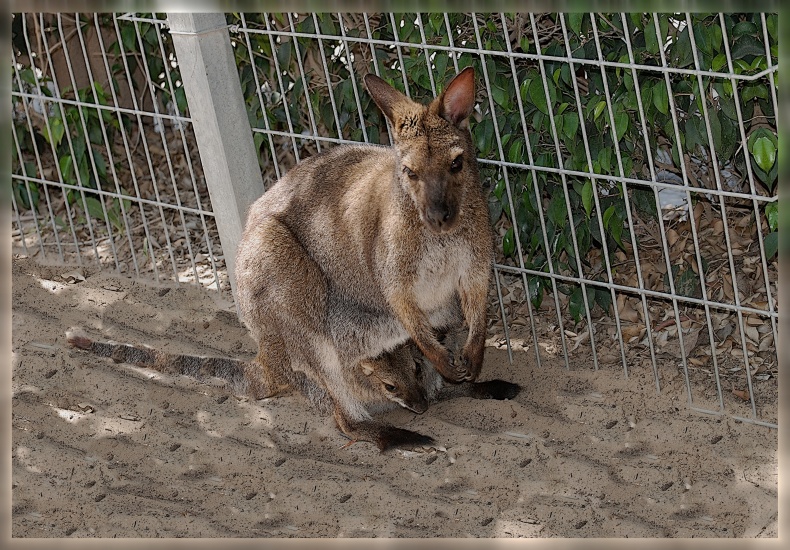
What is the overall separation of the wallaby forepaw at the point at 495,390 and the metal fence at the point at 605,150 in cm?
27

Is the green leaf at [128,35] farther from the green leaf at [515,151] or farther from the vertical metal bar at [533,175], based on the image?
the green leaf at [515,151]

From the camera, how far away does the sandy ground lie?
386cm

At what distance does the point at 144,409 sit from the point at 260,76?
176 cm

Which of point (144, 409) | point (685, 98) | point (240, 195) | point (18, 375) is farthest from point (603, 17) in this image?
point (18, 375)

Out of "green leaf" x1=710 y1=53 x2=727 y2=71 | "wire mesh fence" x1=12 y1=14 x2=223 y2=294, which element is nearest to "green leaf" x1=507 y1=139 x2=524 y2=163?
"green leaf" x1=710 y1=53 x2=727 y2=71

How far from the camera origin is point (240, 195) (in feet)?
15.8

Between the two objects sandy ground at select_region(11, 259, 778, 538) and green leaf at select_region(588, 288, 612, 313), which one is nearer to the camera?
sandy ground at select_region(11, 259, 778, 538)

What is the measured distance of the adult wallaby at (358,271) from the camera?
13.3 feet

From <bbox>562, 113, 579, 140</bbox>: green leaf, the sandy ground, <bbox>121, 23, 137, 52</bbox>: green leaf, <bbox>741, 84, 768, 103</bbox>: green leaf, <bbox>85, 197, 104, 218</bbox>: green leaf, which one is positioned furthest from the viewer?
<bbox>85, 197, 104, 218</bbox>: green leaf

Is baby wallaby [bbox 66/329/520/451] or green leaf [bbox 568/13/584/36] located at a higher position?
green leaf [bbox 568/13/584/36]

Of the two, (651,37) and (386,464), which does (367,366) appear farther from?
(651,37)

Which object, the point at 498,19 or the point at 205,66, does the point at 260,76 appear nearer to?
the point at 205,66

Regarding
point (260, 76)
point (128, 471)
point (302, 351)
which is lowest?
point (128, 471)

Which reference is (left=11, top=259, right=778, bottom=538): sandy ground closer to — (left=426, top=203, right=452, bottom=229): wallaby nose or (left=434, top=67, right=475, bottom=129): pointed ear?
(left=426, top=203, right=452, bottom=229): wallaby nose
